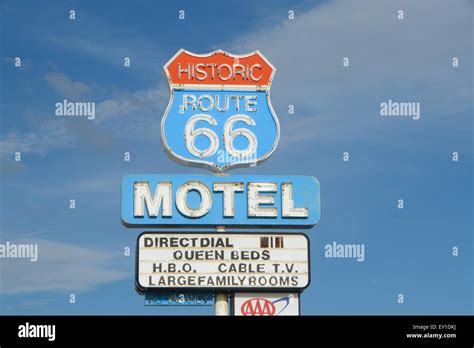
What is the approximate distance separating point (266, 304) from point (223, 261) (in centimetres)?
174

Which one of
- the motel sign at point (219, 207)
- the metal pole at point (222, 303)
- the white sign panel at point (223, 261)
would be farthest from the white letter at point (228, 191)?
the metal pole at point (222, 303)

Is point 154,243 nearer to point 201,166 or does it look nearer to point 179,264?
point 179,264

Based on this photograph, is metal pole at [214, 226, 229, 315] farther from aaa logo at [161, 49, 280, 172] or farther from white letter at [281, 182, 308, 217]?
aaa logo at [161, 49, 280, 172]

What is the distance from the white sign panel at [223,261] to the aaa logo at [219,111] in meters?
2.26

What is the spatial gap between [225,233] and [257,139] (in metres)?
2.97

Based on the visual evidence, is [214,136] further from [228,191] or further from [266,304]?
[266,304]

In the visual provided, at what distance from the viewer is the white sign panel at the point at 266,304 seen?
27.1 m

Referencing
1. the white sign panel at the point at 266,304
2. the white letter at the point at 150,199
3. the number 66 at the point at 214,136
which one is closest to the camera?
the white sign panel at the point at 266,304


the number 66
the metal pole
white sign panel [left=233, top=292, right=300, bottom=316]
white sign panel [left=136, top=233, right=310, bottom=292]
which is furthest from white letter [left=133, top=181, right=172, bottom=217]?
white sign panel [left=233, top=292, right=300, bottom=316]

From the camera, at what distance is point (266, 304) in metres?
27.3

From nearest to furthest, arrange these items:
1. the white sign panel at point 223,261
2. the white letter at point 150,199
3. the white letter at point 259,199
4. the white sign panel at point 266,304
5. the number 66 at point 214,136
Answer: the white sign panel at point 223,261
the white sign panel at point 266,304
the white letter at point 150,199
the white letter at point 259,199
the number 66 at point 214,136

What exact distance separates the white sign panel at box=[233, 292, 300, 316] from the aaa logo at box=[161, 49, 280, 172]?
3813 millimetres
